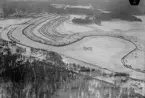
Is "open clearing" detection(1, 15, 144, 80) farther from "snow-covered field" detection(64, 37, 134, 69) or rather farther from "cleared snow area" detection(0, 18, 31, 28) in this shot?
"cleared snow area" detection(0, 18, 31, 28)

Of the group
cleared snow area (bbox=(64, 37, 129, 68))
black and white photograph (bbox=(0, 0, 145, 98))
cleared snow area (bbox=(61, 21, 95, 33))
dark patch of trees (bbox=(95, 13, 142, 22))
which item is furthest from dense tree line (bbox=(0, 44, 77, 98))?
dark patch of trees (bbox=(95, 13, 142, 22))

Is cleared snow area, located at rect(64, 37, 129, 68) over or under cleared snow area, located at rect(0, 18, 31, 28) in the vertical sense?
under

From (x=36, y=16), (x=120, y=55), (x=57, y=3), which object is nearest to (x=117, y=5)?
(x=57, y=3)

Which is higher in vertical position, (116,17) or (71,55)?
(116,17)

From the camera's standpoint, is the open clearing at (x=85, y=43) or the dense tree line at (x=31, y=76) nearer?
the dense tree line at (x=31, y=76)

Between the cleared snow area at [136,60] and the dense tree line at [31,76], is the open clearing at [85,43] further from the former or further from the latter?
the dense tree line at [31,76]

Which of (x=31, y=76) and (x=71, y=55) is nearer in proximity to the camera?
(x=31, y=76)

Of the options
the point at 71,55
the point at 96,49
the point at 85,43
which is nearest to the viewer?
the point at 71,55

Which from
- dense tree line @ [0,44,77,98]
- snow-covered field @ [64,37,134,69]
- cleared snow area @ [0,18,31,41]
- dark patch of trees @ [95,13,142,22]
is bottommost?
snow-covered field @ [64,37,134,69]

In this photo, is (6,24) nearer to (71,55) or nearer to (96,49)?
(71,55)

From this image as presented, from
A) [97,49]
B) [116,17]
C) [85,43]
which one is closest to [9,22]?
[85,43]

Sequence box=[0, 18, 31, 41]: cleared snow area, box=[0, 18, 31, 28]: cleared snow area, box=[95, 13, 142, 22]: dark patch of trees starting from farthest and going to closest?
box=[95, 13, 142, 22]: dark patch of trees
box=[0, 18, 31, 28]: cleared snow area
box=[0, 18, 31, 41]: cleared snow area

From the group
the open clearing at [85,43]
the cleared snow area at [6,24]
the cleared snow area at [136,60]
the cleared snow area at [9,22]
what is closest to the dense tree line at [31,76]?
the open clearing at [85,43]

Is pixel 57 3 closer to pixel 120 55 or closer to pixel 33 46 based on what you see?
pixel 33 46
